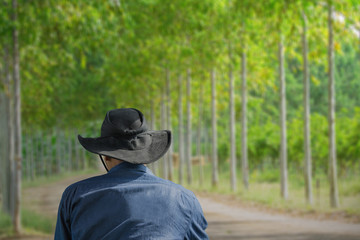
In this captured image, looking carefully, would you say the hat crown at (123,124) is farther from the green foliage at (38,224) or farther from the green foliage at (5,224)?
the green foliage at (38,224)

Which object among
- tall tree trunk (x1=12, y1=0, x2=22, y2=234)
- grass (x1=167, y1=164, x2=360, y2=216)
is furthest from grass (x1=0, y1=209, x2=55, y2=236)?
grass (x1=167, y1=164, x2=360, y2=216)

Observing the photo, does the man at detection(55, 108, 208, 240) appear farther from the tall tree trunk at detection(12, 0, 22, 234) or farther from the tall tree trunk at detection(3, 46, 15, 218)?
the tall tree trunk at detection(3, 46, 15, 218)

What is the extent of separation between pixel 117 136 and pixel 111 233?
486 millimetres

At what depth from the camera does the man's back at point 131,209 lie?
2.35 m

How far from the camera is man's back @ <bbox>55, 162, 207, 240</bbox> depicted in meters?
2.35

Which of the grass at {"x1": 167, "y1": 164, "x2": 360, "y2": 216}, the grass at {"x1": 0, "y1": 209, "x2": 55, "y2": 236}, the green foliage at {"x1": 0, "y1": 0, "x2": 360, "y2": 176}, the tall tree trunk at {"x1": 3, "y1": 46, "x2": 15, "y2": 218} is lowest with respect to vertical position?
the grass at {"x1": 167, "y1": 164, "x2": 360, "y2": 216}

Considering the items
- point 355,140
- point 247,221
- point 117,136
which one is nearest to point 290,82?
point 355,140

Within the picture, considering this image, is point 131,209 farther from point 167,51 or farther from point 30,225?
point 167,51

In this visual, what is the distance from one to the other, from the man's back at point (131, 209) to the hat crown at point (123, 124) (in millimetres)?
200

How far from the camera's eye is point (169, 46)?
23.7 m

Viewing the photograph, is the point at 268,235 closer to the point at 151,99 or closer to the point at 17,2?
the point at 17,2

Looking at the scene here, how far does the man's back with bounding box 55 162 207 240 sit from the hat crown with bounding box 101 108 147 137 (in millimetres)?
200

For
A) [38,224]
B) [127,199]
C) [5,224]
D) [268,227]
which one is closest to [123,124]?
[127,199]

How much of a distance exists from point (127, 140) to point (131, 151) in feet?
0.22
